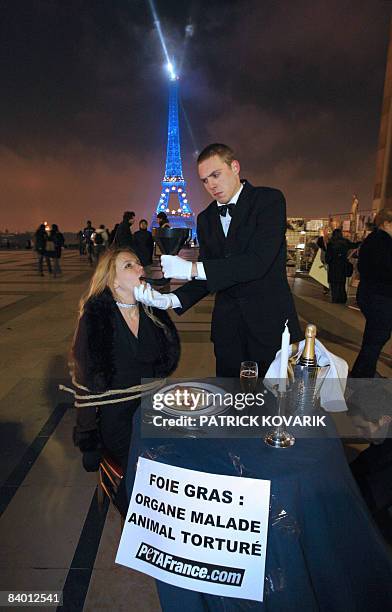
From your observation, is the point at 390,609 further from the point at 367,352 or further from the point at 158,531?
the point at 367,352

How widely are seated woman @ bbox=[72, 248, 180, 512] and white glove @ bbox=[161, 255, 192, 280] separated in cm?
42

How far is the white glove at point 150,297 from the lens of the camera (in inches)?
88.5

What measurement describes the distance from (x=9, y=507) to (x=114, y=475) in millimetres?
925

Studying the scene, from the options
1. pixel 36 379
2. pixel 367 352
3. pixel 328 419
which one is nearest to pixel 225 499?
pixel 328 419

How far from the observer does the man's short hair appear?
206cm

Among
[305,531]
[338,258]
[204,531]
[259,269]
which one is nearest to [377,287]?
[259,269]

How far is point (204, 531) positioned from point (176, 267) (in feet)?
4.03

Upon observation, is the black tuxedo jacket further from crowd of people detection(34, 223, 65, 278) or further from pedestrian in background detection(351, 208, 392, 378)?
crowd of people detection(34, 223, 65, 278)

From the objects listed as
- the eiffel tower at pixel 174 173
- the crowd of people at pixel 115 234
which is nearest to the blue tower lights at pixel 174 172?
the eiffel tower at pixel 174 173

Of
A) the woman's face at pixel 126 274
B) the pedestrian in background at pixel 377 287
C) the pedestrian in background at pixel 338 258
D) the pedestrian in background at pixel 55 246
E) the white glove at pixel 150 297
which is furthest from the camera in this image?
the pedestrian in background at pixel 55 246

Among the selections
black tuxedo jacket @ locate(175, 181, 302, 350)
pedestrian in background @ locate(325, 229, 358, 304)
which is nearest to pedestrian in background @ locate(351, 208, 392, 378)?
black tuxedo jacket @ locate(175, 181, 302, 350)

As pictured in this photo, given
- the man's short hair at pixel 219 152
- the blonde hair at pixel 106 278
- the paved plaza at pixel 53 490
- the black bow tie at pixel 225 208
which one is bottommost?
the paved plaza at pixel 53 490

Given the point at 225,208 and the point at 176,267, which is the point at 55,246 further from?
the point at 176,267

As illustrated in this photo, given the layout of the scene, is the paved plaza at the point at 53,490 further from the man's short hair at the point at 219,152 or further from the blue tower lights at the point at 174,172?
the blue tower lights at the point at 174,172
